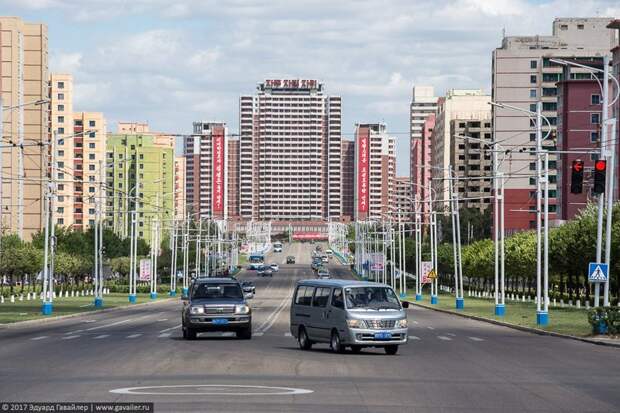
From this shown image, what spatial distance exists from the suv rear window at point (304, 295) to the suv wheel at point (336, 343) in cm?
209

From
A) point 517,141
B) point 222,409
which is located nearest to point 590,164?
point 517,141

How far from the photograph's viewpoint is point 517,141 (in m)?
183

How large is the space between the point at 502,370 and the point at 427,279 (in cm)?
7099

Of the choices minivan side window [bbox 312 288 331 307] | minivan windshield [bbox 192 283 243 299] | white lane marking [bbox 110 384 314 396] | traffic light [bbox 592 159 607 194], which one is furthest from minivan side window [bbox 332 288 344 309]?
white lane marking [bbox 110 384 314 396]

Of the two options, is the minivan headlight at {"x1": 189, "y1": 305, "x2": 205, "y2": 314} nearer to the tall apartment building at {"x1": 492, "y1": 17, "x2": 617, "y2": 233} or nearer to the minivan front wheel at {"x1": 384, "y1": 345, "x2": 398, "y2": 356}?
the minivan front wheel at {"x1": 384, "y1": 345, "x2": 398, "y2": 356}

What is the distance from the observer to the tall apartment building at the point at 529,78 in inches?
7126

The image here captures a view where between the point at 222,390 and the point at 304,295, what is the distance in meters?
15.3

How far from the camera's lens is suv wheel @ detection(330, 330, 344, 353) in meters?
33.2

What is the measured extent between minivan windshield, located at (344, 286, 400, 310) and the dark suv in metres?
6.75

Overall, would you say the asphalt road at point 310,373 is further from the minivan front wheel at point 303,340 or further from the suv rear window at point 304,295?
the suv rear window at point 304,295

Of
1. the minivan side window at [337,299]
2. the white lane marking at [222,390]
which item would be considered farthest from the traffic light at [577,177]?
the white lane marking at [222,390]

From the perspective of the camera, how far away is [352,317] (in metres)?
32.6

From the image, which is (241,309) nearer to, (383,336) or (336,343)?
(336,343)

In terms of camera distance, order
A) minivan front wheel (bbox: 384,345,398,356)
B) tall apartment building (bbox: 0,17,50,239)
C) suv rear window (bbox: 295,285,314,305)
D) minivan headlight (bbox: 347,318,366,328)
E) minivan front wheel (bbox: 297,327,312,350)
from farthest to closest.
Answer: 1. tall apartment building (bbox: 0,17,50,239)
2. suv rear window (bbox: 295,285,314,305)
3. minivan front wheel (bbox: 297,327,312,350)
4. minivan front wheel (bbox: 384,345,398,356)
5. minivan headlight (bbox: 347,318,366,328)
